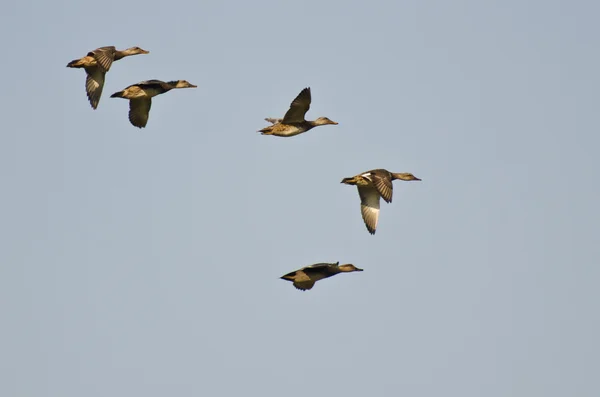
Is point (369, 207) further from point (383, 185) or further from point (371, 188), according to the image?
point (383, 185)

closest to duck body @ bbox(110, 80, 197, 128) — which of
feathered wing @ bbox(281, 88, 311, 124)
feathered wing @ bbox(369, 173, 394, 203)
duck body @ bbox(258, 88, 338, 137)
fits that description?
duck body @ bbox(258, 88, 338, 137)

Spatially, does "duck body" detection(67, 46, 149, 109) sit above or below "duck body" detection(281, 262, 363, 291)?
above

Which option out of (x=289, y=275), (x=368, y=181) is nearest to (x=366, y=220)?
(x=368, y=181)

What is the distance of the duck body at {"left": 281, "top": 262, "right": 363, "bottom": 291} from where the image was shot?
110 ft

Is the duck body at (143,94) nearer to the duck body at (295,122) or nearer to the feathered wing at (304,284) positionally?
the duck body at (295,122)

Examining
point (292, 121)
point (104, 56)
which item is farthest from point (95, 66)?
point (292, 121)

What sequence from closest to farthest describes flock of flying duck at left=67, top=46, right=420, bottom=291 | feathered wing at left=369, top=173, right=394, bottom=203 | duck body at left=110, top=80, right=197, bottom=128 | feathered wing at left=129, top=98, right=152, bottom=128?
1. flock of flying duck at left=67, top=46, right=420, bottom=291
2. feathered wing at left=369, top=173, right=394, bottom=203
3. duck body at left=110, top=80, right=197, bottom=128
4. feathered wing at left=129, top=98, right=152, bottom=128

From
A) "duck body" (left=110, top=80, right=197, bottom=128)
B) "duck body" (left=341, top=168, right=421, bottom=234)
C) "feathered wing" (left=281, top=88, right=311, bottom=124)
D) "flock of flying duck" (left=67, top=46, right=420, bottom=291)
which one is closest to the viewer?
"flock of flying duck" (left=67, top=46, right=420, bottom=291)

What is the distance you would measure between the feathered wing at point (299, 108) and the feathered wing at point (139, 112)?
4153mm

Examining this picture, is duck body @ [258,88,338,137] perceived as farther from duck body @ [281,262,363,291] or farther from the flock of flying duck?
duck body @ [281,262,363,291]

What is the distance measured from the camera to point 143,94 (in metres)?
36.9

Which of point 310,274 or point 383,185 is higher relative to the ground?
point 383,185

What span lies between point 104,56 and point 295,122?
5133 mm

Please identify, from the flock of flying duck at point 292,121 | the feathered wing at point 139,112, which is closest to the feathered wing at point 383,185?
the flock of flying duck at point 292,121
